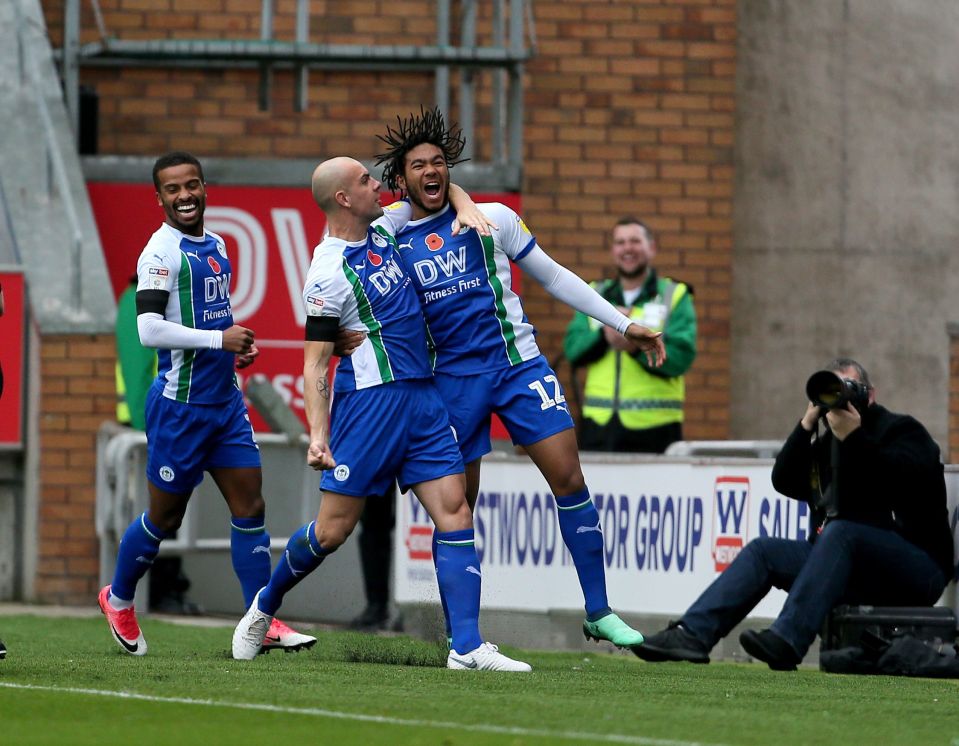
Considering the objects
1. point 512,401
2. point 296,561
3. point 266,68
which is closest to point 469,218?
point 512,401

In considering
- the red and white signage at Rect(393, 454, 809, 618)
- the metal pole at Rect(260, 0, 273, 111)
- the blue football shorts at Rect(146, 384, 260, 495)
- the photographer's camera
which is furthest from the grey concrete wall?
the blue football shorts at Rect(146, 384, 260, 495)

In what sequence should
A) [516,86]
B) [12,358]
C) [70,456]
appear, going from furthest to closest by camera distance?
1. [516,86]
2. [70,456]
3. [12,358]

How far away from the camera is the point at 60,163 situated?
524 inches

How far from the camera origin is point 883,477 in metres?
9.09

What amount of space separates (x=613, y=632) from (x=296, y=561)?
4.23ft

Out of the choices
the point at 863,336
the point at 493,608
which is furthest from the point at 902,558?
the point at 863,336

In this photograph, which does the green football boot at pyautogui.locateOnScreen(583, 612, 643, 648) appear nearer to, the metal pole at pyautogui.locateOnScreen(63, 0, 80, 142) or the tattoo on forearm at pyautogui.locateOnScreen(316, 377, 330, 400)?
the tattoo on forearm at pyautogui.locateOnScreen(316, 377, 330, 400)

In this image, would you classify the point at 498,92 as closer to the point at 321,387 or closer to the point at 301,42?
the point at 301,42

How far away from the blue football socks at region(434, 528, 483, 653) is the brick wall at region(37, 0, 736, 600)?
628 cm

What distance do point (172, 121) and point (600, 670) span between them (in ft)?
22.6

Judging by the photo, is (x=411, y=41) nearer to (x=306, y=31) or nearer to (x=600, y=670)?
(x=306, y=31)

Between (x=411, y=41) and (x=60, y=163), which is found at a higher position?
(x=411, y=41)

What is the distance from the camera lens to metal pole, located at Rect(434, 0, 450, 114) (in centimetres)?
1444

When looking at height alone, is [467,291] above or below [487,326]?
above
